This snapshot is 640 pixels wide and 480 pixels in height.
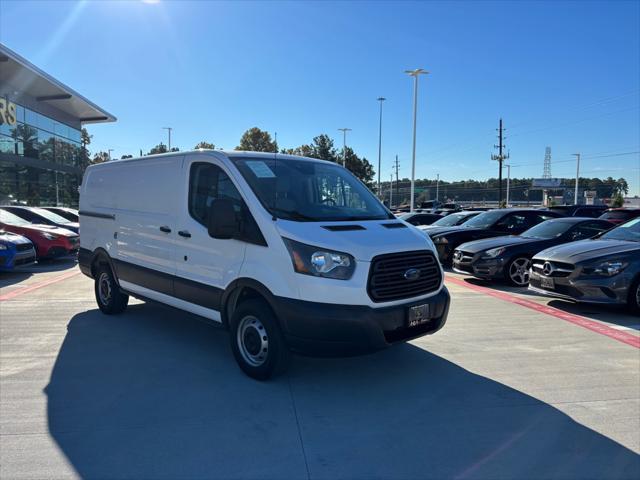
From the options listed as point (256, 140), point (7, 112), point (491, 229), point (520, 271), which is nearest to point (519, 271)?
point (520, 271)

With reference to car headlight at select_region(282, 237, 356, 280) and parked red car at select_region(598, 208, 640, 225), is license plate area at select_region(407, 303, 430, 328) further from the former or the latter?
parked red car at select_region(598, 208, 640, 225)

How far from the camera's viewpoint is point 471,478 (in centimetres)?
286

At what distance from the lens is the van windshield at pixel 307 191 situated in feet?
14.2

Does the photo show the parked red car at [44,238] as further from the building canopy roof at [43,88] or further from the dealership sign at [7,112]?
the dealership sign at [7,112]

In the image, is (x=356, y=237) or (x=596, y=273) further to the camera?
(x=596, y=273)

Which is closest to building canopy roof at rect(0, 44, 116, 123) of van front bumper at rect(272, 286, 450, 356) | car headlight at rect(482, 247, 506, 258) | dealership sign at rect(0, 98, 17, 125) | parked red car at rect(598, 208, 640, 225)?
dealership sign at rect(0, 98, 17, 125)

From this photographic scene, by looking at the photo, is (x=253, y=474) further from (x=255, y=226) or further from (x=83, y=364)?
(x=83, y=364)

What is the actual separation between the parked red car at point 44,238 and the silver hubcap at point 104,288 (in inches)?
276

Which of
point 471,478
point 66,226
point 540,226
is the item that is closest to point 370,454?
point 471,478

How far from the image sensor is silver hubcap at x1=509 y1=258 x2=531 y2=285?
9.41 metres

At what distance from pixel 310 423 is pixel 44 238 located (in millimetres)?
11810

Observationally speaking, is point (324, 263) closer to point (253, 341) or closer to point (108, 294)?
point (253, 341)

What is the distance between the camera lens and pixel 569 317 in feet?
22.6

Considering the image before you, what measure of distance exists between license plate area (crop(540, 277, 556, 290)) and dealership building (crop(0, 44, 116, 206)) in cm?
2482
